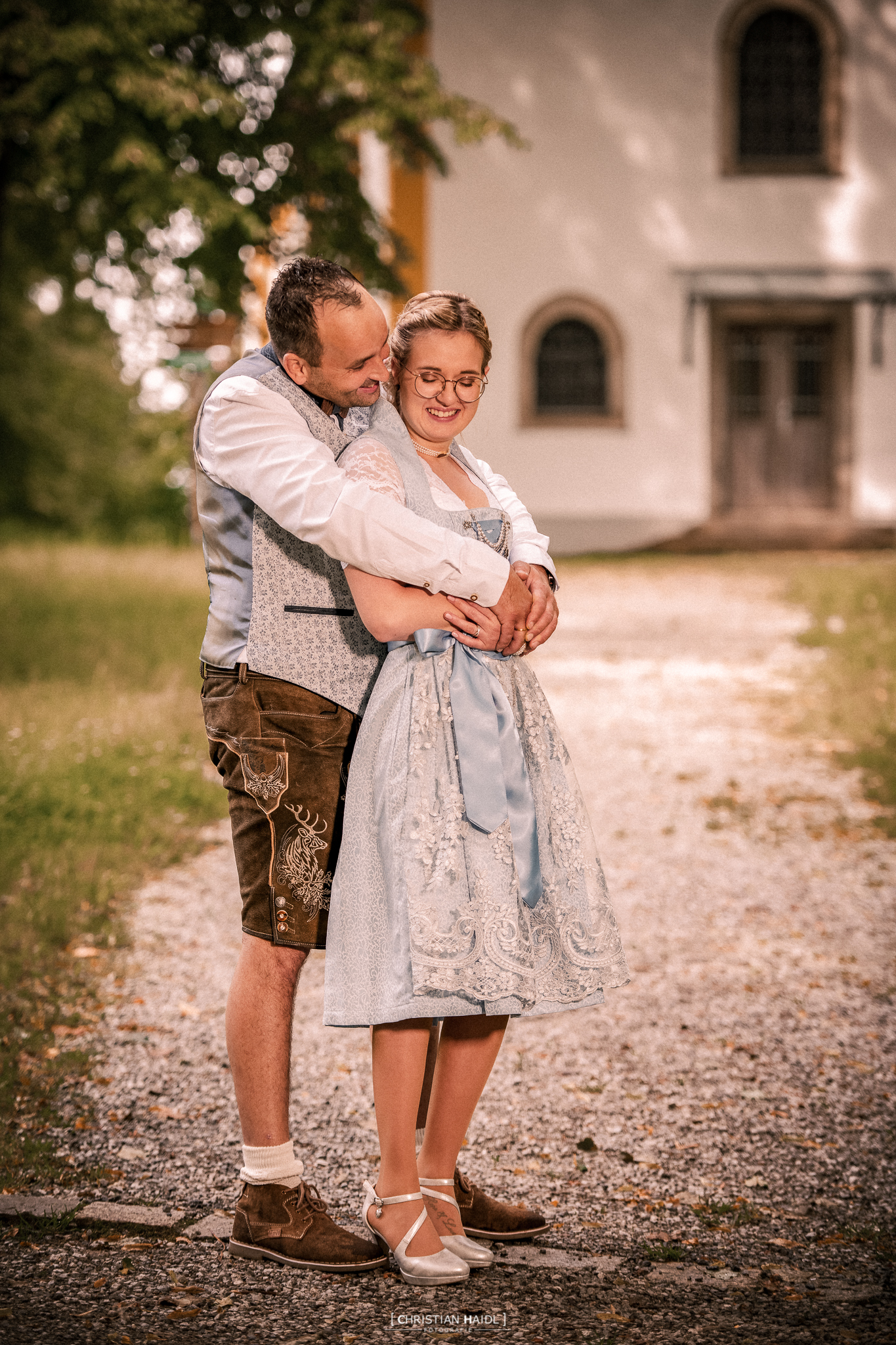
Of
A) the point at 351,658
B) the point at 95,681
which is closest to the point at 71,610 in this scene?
the point at 95,681

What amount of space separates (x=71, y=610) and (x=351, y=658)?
423 inches

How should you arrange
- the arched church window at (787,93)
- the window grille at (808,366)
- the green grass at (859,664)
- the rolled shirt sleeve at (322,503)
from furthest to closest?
the window grille at (808,366), the arched church window at (787,93), the green grass at (859,664), the rolled shirt sleeve at (322,503)

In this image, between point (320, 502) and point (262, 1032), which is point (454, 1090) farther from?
point (320, 502)

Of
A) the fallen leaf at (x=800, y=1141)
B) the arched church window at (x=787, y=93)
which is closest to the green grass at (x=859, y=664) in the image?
the fallen leaf at (x=800, y=1141)

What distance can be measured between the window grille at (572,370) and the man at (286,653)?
16.6 m

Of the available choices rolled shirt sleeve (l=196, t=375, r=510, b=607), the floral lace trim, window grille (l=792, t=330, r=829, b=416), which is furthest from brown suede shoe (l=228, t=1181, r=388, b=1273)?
window grille (l=792, t=330, r=829, b=416)

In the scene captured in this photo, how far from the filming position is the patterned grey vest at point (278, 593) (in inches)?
114

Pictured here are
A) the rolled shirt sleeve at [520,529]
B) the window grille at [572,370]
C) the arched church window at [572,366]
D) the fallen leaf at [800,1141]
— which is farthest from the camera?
the window grille at [572,370]

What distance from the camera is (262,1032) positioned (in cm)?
291

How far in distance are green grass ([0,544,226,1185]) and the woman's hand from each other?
1.70m

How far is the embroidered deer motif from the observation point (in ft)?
9.48

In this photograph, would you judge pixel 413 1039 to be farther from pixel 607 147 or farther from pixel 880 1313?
pixel 607 147

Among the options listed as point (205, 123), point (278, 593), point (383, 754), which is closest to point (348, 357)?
point (278, 593)

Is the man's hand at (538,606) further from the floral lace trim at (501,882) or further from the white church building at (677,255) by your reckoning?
the white church building at (677,255)
